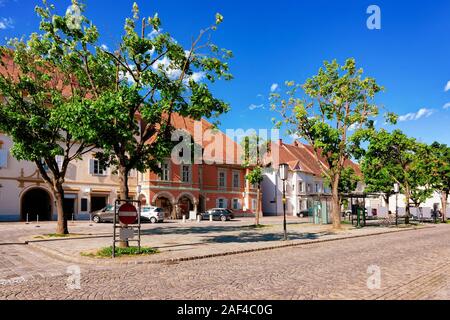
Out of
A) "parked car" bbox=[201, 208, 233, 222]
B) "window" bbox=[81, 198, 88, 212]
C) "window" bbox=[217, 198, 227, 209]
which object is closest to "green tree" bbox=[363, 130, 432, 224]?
"parked car" bbox=[201, 208, 233, 222]

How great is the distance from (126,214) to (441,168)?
3987 centimetres

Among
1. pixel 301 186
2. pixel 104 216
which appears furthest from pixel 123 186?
pixel 301 186

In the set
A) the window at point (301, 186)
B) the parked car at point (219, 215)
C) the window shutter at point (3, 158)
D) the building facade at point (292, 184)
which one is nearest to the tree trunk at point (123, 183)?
the window shutter at point (3, 158)

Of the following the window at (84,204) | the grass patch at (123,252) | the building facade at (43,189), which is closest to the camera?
the grass patch at (123,252)

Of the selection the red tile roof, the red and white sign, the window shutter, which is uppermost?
the red tile roof

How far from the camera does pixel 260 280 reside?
911 centimetres

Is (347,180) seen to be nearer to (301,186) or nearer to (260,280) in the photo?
(301,186)

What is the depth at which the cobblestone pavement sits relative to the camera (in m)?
7.63

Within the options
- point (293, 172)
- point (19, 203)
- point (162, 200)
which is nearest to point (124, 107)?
point (19, 203)

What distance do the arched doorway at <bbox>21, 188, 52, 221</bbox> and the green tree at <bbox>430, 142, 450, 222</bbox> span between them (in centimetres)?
3967

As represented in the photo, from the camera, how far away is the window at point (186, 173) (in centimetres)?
4853

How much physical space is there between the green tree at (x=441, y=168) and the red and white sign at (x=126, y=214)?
124ft

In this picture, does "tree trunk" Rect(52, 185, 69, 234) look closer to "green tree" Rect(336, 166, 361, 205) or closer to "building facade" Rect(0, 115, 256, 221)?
"building facade" Rect(0, 115, 256, 221)

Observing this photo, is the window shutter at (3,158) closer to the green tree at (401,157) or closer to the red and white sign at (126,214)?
the red and white sign at (126,214)
